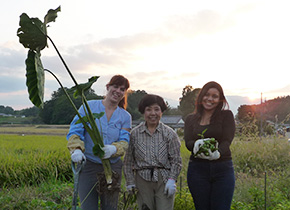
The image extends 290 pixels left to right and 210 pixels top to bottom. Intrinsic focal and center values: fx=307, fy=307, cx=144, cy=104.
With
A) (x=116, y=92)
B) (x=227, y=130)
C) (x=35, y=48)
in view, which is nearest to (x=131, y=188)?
(x=116, y=92)

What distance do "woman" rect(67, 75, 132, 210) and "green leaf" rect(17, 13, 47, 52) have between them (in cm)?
69

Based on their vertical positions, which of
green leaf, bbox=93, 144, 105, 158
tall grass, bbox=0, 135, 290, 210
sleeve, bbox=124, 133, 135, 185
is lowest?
tall grass, bbox=0, 135, 290, 210

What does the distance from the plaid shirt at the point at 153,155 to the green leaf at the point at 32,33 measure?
1098mm

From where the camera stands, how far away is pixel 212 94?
8.75 feet

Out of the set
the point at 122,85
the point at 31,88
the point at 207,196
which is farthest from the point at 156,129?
the point at 31,88

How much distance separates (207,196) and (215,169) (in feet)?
0.83

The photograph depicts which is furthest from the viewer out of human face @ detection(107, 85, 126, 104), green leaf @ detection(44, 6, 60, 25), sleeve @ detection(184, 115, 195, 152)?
sleeve @ detection(184, 115, 195, 152)

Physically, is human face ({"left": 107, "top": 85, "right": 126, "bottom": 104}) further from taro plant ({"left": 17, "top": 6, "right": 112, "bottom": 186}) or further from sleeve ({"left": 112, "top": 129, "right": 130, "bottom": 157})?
taro plant ({"left": 17, "top": 6, "right": 112, "bottom": 186})

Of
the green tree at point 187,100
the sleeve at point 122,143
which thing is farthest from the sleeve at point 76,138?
the green tree at point 187,100

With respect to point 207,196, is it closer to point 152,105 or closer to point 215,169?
point 215,169

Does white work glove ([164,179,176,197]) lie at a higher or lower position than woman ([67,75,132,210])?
lower

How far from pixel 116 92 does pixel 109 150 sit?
0.52m

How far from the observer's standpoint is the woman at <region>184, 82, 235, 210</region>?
2600mm

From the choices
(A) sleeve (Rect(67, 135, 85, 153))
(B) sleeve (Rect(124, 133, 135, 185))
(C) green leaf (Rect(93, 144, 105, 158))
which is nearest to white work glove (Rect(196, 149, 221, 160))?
(B) sleeve (Rect(124, 133, 135, 185))
